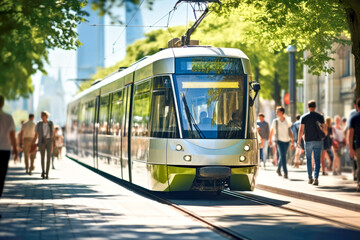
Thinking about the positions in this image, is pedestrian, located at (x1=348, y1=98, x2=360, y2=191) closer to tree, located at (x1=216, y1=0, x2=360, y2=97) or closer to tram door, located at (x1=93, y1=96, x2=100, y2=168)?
tree, located at (x1=216, y1=0, x2=360, y2=97)

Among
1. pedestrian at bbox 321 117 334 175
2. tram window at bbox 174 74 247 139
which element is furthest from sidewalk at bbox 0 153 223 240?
pedestrian at bbox 321 117 334 175

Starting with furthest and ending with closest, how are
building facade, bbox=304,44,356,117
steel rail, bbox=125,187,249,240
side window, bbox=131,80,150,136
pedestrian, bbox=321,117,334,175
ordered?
building facade, bbox=304,44,356,117
pedestrian, bbox=321,117,334,175
side window, bbox=131,80,150,136
steel rail, bbox=125,187,249,240

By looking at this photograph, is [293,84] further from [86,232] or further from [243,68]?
[86,232]

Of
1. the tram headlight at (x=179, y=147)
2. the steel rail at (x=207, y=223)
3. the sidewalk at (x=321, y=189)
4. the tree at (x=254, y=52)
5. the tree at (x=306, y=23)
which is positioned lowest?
the steel rail at (x=207, y=223)

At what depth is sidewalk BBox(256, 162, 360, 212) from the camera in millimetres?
13664

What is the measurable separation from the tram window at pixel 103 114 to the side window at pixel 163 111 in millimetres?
6994

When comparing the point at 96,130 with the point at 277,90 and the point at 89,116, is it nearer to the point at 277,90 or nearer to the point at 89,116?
the point at 89,116

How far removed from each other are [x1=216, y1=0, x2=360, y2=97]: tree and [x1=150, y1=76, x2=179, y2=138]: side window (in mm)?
3097

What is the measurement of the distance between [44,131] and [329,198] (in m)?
10.3

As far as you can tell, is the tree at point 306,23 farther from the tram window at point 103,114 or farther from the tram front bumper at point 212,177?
the tram window at point 103,114

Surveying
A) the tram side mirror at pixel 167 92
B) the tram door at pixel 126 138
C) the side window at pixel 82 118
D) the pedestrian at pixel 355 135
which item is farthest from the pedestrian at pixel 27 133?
the pedestrian at pixel 355 135

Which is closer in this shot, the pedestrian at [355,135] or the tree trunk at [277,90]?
the pedestrian at [355,135]

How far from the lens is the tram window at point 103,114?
22.7 metres

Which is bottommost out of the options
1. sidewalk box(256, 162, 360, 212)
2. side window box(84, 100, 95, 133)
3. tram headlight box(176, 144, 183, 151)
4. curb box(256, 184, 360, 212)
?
curb box(256, 184, 360, 212)
